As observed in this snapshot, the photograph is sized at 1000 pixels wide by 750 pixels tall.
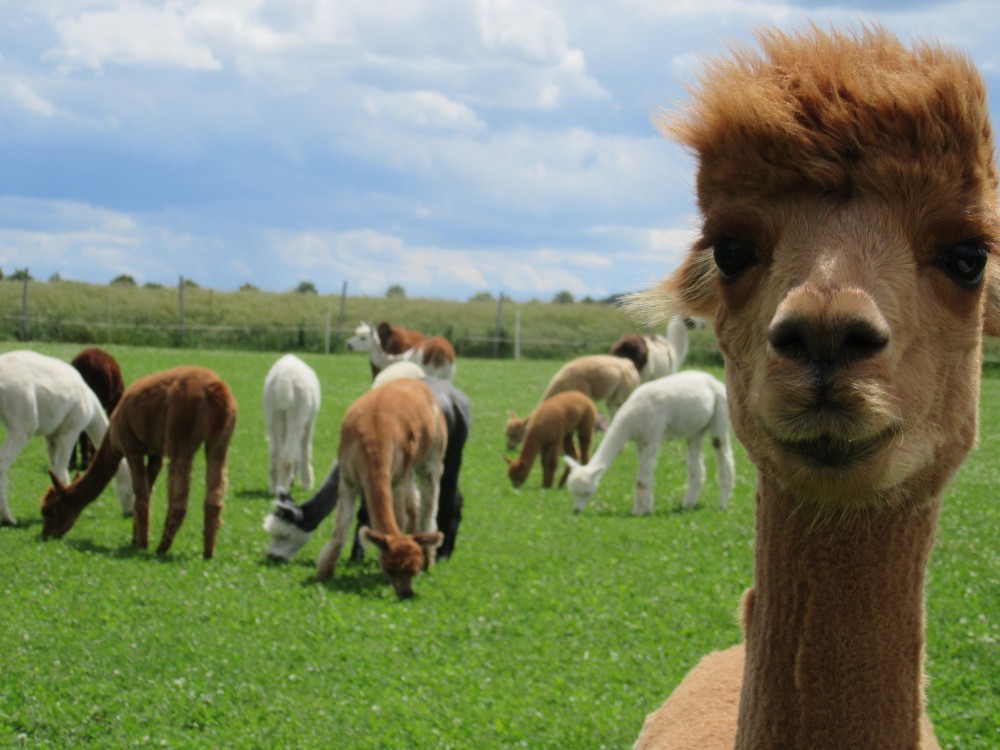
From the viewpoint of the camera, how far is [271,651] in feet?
22.4

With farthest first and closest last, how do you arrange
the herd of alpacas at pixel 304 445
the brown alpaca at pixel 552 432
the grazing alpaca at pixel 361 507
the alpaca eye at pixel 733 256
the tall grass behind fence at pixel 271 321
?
the tall grass behind fence at pixel 271 321, the brown alpaca at pixel 552 432, the grazing alpaca at pixel 361 507, the herd of alpacas at pixel 304 445, the alpaca eye at pixel 733 256

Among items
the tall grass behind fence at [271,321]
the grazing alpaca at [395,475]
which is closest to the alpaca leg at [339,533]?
the grazing alpaca at [395,475]

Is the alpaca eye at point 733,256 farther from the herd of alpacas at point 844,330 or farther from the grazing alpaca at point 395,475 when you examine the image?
the grazing alpaca at point 395,475

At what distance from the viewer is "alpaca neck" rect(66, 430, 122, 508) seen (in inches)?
384

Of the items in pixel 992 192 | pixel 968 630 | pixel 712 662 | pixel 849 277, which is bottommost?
pixel 968 630

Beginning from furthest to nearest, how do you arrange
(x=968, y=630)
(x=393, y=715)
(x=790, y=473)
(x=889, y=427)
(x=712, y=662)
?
(x=968, y=630)
(x=393, y=715)
(x=712, y=662)
(x=790, y=473)
(x=889, y=427)

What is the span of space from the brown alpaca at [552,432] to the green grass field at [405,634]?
245 centimetres

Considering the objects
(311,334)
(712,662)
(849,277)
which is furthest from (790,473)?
(311,334)

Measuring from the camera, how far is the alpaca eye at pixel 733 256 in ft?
6.80

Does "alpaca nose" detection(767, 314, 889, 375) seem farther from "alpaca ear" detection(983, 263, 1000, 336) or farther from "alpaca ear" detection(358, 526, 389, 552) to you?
"alpaca ear" detection(358, 526, 389, 552)

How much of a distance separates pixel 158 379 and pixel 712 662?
23.8ft

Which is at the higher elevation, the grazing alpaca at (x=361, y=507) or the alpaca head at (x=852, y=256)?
the alpaca head at (x=852, y=256)

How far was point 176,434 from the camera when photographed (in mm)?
8984

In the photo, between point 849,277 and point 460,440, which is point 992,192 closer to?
point 849,277
